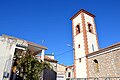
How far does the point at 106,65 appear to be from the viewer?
50.6 feet

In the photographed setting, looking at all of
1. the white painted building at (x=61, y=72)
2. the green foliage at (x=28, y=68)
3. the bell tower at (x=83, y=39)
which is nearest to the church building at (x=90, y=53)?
the bell tower at (x=83, y=39)

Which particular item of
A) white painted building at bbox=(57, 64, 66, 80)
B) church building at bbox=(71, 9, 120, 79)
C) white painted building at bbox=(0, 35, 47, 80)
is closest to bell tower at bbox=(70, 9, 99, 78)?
church building at bbox=(71, 9, 120, 79)

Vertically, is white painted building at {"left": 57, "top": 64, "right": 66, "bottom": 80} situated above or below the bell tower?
below

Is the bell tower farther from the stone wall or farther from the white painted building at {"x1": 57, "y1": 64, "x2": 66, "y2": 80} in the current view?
the white painted building at {"x1": 57, "y1": 64, "x2": 66, "y2": 80}

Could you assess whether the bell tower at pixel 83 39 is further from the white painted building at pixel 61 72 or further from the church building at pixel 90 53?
the white painted building at pixel 61 72

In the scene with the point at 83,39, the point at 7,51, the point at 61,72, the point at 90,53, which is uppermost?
the point at 83,39

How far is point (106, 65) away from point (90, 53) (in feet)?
9.74

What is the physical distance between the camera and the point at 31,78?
10.6m

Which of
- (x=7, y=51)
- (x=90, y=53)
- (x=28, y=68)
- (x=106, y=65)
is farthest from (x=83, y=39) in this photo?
(x=7, y=51)

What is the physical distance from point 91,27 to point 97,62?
22.6ft

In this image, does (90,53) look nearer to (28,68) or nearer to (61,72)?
(28,68)

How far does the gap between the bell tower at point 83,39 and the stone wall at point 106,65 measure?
0.88m

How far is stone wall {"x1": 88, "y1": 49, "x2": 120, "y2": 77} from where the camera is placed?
564 inches

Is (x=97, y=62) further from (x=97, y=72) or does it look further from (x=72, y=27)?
(x=72, y=27)
